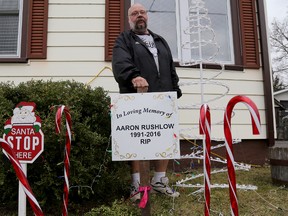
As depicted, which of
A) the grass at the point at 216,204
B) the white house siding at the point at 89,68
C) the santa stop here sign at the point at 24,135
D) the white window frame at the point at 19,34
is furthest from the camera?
the white window frame at the point at 19,34

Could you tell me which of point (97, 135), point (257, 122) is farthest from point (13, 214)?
point (257, 122)

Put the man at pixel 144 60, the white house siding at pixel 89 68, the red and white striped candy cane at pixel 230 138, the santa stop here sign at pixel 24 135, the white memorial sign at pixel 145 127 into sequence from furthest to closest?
the white house siding at pixel 89 68 → the man at pixel 144 60 → the white memorial sign at pixel 145 127 → the santa stop here sign at pixel 24 135 → the red and white striped candy cane at pixel 230 138

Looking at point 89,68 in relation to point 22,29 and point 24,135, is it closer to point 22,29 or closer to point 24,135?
point 22,29

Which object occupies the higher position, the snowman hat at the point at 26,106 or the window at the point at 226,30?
the window at the point at 226,30

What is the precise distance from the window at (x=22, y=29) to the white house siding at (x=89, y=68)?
9 cm

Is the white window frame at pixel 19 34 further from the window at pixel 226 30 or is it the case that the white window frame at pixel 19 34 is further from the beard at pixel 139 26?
the beard at pixel 139 26

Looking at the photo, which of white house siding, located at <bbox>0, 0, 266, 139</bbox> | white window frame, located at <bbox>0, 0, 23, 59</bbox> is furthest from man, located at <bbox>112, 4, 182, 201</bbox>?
white window frame, located at <bbox>0, 0, 23, 59</bbox>

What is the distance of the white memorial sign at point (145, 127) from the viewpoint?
247 centimetres

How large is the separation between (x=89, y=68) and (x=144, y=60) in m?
1.62

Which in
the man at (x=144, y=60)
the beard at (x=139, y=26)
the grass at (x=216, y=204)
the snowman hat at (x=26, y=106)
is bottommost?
the grass at (x=216, y=204)

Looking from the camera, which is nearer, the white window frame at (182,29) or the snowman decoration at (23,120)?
the snowman decoration at (23,120)

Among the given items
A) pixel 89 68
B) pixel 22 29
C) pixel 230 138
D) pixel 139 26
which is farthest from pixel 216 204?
pixel 22 29

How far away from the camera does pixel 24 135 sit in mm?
2096

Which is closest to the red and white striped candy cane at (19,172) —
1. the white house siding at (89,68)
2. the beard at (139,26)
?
the beard at (139,26)
